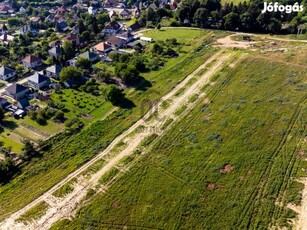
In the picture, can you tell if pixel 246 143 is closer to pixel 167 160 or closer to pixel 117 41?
pixel 167 160

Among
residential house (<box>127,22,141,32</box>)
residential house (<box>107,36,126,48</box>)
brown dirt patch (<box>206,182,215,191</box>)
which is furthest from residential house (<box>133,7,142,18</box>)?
brown dirt patch (<box>206,182,215,191</box>)

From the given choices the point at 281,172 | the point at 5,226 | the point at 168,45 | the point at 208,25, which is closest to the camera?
the point at 5,226

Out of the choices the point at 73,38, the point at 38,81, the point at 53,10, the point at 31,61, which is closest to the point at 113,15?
the point at 73,38

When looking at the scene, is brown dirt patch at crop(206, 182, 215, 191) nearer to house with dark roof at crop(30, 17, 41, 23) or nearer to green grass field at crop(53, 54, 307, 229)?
green grass field at crop(53, 54, 307, 229)

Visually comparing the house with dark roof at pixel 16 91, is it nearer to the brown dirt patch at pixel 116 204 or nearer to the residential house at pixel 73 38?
the residential house at pixel 73 38

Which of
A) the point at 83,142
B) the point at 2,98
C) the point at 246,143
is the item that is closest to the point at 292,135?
the point at 246,143
